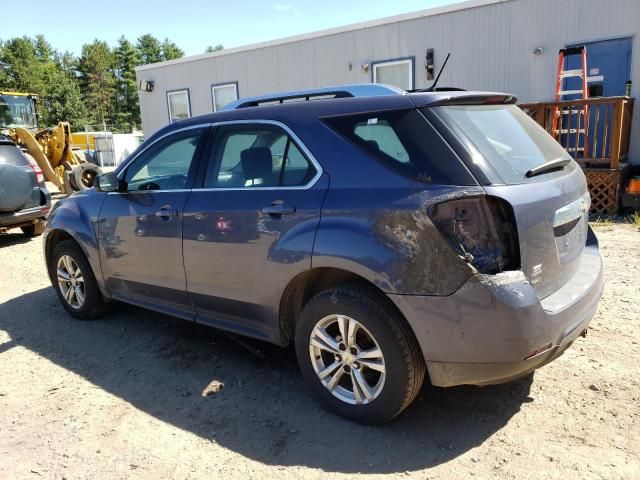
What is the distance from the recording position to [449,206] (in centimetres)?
241

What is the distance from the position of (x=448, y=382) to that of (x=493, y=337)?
14.0 inches

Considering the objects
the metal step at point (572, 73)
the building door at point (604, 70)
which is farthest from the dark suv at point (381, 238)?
the building door at point (604, 70)

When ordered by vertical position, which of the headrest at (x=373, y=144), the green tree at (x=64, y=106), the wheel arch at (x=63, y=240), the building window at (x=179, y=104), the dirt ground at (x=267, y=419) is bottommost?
the dirt ground at (x=267, y=419)

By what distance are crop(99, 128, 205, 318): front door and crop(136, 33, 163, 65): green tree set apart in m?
84.6

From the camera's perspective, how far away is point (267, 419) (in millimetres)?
3012

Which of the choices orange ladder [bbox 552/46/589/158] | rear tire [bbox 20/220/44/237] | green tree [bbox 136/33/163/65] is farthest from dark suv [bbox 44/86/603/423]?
green tree [bbox 136/33/163/65]

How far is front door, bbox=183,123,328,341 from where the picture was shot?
292 centimetres

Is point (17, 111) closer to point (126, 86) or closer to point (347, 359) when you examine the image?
point (347, 359)

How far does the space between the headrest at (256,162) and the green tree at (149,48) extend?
280ft

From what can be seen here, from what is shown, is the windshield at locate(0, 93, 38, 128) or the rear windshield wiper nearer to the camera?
the rear windshield wiper

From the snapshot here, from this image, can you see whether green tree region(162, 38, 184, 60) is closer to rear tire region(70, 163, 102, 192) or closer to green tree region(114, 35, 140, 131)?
green tree region(114, 35, 140, 131)

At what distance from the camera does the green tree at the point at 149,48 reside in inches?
3169

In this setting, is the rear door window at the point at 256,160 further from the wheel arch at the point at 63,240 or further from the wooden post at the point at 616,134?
the wooden post at the point at 616,134

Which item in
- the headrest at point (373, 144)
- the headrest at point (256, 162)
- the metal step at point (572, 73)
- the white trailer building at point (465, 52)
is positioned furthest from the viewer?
the white trailer building at point (465, 52)
